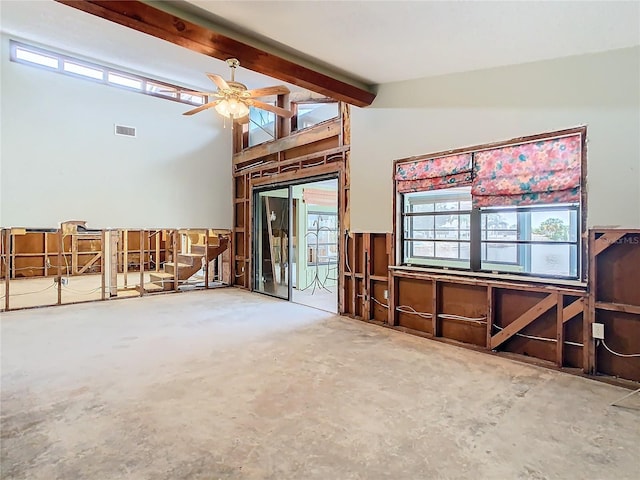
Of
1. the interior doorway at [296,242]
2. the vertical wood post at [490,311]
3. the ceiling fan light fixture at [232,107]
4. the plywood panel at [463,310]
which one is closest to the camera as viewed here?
the vertical wood post at [490,311]

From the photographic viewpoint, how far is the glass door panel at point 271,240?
302 inches

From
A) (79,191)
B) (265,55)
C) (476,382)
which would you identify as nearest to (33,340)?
(79,191)

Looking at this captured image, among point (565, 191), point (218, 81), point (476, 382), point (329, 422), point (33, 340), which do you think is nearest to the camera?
point (329, 422)

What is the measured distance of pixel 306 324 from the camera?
5.25m

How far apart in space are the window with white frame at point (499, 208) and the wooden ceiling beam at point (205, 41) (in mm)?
1547

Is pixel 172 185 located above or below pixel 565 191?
above

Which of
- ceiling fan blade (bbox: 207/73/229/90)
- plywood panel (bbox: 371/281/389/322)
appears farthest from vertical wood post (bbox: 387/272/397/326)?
ceiling fan blade (bbox: 207/73/229/90)

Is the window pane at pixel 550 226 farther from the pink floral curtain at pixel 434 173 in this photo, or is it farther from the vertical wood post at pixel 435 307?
the vertical wood post at pixel 435 307

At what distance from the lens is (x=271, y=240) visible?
7895 mm

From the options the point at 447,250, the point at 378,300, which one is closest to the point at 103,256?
the point at 378,300

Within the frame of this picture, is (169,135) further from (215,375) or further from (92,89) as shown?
(215,375)

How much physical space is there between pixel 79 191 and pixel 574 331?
802 cm

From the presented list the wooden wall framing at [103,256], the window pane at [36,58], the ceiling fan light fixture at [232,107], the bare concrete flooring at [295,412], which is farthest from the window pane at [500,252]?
the window pane at [36,58]

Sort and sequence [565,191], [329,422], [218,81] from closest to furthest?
[329,422], [565,191], [218,81]
